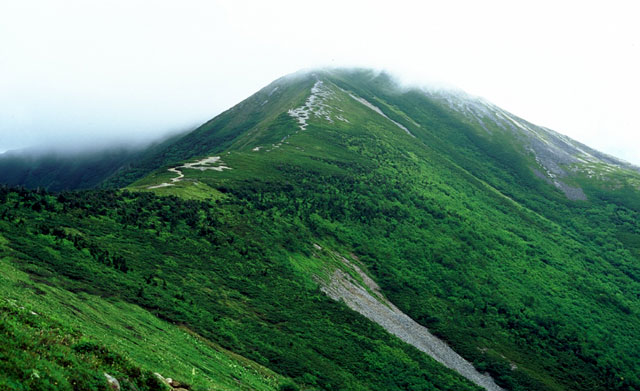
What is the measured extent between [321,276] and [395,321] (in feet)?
44.8

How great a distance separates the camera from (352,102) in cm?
18288

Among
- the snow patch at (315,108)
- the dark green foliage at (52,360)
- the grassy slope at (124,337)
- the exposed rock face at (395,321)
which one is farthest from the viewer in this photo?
the snow patch at (315,108)

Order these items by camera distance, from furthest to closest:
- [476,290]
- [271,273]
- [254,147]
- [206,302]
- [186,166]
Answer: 1. [254,147]
2. [186,166]
3. [476,290]
4. [271,273]
5. [206,302]

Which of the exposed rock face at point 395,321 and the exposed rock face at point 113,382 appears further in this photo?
the exposed rock face at point 395,321

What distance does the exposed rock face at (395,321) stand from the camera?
53750 millimetres

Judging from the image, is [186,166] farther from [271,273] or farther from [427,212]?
[427,212]

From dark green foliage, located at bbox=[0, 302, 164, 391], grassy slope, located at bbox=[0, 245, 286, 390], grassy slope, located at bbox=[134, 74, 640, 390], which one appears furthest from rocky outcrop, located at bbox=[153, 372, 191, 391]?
grassy slope, located at bbox=[134, 74, 640, 390]

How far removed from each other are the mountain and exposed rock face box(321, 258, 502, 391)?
13.5 inches

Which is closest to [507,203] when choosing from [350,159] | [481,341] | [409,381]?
[350,159]

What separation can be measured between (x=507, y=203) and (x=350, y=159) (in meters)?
58.3

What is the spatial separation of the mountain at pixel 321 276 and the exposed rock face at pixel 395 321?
0.34 meters

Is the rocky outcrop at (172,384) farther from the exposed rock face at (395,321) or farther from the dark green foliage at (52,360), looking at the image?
the exposed rock face at (395,321)

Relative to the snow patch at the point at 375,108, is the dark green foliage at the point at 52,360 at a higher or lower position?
lower

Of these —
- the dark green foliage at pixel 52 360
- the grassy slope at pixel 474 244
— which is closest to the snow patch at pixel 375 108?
the grassy slope at pixel 474 244
